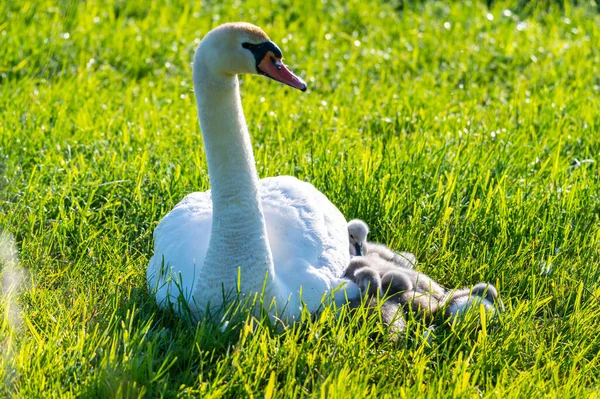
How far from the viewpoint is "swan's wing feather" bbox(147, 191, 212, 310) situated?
14.5 feet

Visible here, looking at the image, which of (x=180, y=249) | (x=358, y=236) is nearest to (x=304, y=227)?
(x=358, y=236)

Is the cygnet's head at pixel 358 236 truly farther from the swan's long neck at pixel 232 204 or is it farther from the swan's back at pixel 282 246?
the swan's long neck at pixel 232 204

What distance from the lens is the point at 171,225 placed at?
4805 mm

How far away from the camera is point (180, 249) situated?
4594mm

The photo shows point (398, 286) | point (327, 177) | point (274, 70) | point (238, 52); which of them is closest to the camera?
point (238, 52)

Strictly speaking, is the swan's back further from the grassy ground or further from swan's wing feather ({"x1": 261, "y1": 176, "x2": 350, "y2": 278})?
the grassy ground

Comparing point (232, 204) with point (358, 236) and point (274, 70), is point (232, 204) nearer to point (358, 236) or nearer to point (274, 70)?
point (274, 70)

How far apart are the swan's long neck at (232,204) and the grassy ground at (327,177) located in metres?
0.26

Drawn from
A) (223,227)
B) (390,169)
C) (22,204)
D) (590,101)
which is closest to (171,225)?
(223,227)

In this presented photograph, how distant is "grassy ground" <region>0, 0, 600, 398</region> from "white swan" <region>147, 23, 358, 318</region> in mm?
177

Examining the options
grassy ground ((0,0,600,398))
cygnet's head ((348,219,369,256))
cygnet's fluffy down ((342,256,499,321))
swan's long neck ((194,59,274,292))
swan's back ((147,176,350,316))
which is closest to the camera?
grassy ground ((0,0,600,398))

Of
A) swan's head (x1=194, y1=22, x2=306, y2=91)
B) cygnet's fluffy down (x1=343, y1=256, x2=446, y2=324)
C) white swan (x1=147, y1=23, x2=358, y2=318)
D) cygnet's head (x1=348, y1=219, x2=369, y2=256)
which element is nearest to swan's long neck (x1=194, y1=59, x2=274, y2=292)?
white swan (x1=147, y1=23, x2=358, y2=318)

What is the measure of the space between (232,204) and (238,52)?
688 millimetres

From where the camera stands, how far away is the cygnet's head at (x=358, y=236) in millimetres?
5055
